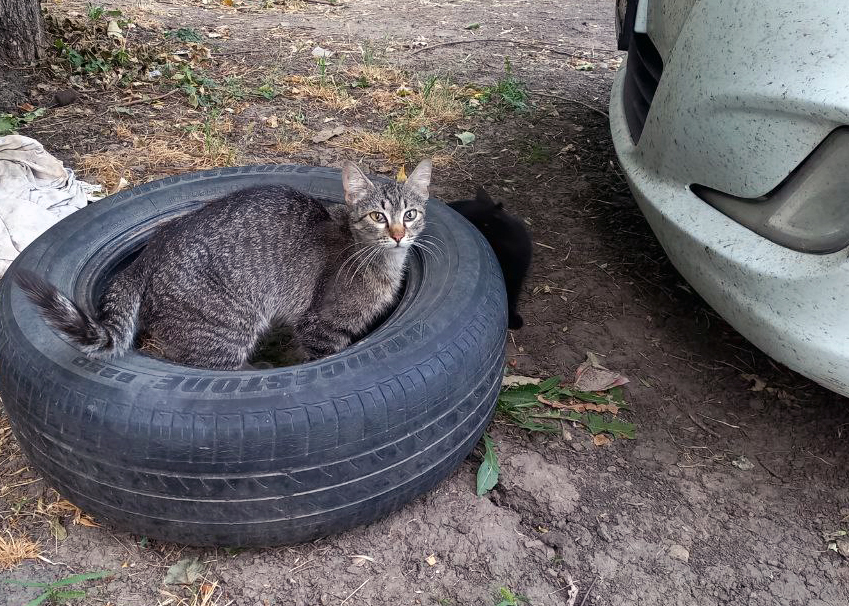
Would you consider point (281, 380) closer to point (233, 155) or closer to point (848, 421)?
point (848, 421)

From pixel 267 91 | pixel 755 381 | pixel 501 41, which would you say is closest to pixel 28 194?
pixel 267 91

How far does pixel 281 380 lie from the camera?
7.76 ft

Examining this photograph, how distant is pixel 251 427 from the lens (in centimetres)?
222

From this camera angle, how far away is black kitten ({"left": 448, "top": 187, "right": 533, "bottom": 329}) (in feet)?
12.6

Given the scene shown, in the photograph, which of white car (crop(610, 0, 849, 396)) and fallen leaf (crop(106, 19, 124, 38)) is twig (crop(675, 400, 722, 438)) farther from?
fallen leaf (crop(106, 19, 124, 38))

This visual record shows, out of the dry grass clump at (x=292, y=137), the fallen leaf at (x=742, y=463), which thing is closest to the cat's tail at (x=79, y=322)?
the fallen leaf at (x=742, y=463)

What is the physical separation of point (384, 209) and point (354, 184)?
7.5 inches

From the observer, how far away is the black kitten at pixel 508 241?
385cm

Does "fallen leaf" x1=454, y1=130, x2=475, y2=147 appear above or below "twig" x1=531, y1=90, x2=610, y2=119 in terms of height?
below

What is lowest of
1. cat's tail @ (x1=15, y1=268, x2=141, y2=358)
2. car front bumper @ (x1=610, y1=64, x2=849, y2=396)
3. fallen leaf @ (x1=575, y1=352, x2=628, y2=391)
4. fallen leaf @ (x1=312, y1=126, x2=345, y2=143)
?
fallen leaf @ (x1=575, y1=352, x2=628, y2=391)

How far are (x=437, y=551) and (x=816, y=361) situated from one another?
149 cm

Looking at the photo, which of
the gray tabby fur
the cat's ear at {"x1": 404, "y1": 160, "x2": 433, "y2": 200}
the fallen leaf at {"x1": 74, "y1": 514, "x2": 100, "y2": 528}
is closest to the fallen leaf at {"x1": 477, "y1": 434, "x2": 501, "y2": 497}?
the gray tabby fur

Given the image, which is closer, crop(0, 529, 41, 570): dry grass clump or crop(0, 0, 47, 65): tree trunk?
crop(0, 529, 41, 570): dry grass clump

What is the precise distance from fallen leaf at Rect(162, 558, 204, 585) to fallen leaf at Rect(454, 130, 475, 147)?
12.9ft
